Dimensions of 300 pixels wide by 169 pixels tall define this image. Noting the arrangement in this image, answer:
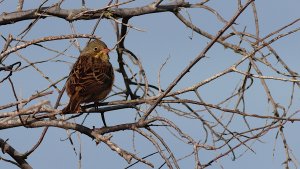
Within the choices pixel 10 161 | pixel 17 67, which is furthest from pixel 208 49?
pixel 10 161

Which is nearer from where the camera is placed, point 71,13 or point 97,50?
point 71,13

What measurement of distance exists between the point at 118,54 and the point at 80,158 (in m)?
2.17

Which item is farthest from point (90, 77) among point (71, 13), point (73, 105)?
point (73, 105)

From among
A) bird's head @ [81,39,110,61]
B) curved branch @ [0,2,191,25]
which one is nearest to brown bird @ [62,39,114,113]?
bird's head @ [81,39,110,61]

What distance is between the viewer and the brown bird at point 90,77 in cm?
697

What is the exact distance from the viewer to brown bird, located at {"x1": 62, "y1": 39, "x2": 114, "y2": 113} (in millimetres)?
6973

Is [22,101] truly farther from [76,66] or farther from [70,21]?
[76,66]

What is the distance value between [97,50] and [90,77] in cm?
101

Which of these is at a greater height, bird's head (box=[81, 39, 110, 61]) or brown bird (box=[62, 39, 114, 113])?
bird's head (box=[81, 39, 110, 61])

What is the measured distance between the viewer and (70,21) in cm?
682

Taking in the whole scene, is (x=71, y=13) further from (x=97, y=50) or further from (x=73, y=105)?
(x=97, y=50)

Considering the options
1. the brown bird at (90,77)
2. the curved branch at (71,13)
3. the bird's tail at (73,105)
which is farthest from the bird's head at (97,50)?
the bird's tail at (73,105)

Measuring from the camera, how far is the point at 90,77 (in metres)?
7.52

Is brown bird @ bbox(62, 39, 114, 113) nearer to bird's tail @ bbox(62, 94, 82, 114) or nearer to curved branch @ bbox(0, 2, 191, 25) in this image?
bird's tail @ bbox(62, 94, 82, 114)
